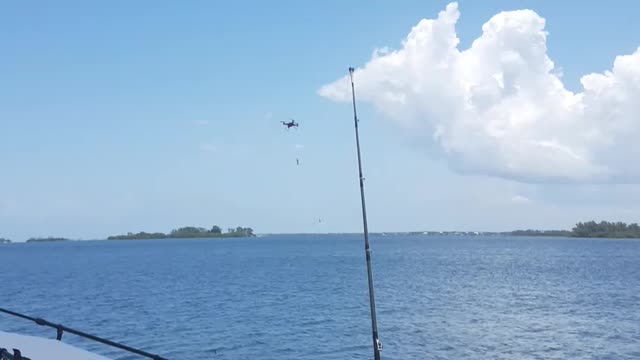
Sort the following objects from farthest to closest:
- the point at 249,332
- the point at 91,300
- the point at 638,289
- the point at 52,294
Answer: the point at 638,289
the point at 52,294
the point at 91,300
the point at 249,332

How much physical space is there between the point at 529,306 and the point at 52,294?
4073cm

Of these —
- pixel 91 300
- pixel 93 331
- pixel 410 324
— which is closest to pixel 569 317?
pixel 410 324

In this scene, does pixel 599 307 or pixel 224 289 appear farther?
pixel 224 289

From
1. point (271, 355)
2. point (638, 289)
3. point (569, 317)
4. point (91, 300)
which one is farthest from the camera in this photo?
point (638, 289)

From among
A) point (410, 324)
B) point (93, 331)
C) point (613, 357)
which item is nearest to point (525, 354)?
point (613, 357)

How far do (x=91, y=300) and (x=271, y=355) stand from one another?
28212 mm

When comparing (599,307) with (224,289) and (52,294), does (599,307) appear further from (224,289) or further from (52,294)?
(52,294)

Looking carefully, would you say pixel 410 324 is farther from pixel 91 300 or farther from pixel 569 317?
pixel 91 300

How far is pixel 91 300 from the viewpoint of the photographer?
50969 mm

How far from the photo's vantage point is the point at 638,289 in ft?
199

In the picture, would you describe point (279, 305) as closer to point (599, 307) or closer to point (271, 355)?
→ point (271, 355)

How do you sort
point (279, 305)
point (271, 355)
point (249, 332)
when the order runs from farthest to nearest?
1. point (279, 305)
2. point (249, 332)
3. point (271, 355)

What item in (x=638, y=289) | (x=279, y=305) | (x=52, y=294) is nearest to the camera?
(x=279, y=305)

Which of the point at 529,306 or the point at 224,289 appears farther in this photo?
Result: the point at 224,289
